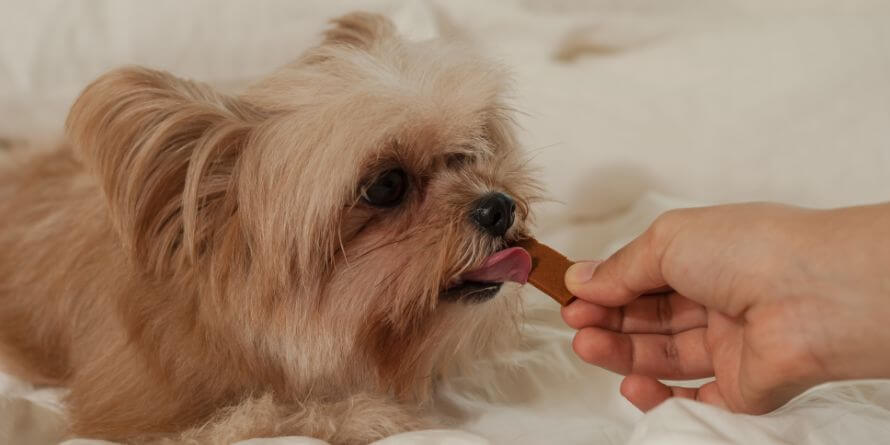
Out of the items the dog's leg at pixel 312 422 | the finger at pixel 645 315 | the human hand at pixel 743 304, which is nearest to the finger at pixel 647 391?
the human hand at pixel 743 304

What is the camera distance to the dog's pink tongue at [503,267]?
1649 millimetres

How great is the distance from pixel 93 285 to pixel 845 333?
4.97 ft

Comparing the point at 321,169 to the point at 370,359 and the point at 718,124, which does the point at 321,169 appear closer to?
the point at 370,359

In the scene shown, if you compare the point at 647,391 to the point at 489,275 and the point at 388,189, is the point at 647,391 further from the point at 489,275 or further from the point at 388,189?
the point at 388,189

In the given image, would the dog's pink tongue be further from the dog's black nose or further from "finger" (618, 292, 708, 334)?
"finger" (618, 292, 708, 334)

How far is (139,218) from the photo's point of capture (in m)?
1.57

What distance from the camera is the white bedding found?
8.29 ft

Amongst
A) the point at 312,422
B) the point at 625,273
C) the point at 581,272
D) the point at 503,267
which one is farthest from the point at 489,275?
the point at 312,422

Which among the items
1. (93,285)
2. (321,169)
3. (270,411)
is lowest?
(270,411)

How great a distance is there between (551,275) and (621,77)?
4.25ft

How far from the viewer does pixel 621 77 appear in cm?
275

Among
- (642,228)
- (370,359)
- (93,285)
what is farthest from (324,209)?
(642,228)

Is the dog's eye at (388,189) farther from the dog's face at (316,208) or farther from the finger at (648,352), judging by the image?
the finger at (648,352)

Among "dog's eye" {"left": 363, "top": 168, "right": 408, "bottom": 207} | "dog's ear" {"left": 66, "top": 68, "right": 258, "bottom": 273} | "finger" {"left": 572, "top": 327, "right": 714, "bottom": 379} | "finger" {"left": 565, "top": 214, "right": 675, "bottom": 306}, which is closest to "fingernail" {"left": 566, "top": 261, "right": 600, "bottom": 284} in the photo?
"finger" {"left": 565, "top": 214, "right": 675, "bottom": 306}
